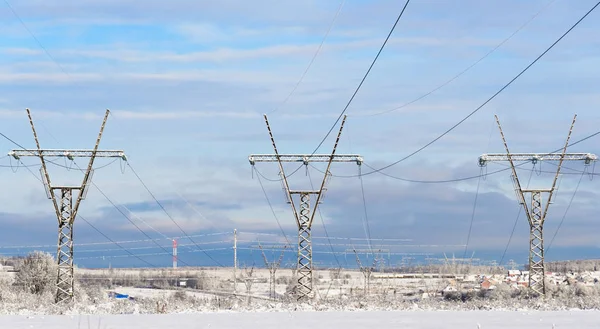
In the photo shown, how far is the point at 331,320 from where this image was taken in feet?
131

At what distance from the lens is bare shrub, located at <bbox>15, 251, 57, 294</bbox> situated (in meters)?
97.4

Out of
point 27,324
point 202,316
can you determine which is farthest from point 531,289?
point 27,324

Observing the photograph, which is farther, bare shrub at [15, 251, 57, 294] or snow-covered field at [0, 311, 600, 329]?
bare shrub at [15, 251, 57, 294]

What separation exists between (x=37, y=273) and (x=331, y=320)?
6518cm

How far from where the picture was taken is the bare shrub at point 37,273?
97.4m

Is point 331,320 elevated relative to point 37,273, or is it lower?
lower

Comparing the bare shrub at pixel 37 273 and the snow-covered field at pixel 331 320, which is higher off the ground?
the bare shrub at pixel 37 273

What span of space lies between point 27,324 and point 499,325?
60.9 feet

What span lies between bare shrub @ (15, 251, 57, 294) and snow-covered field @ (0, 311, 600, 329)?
5486cm

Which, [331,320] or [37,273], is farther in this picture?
[37,273]

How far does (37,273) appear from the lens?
9856 cm

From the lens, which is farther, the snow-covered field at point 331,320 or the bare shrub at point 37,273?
the bare shrub at point 37,273

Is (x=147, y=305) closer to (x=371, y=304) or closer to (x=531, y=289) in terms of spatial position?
(x=371, y=304)

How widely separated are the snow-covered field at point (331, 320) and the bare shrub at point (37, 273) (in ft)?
180
